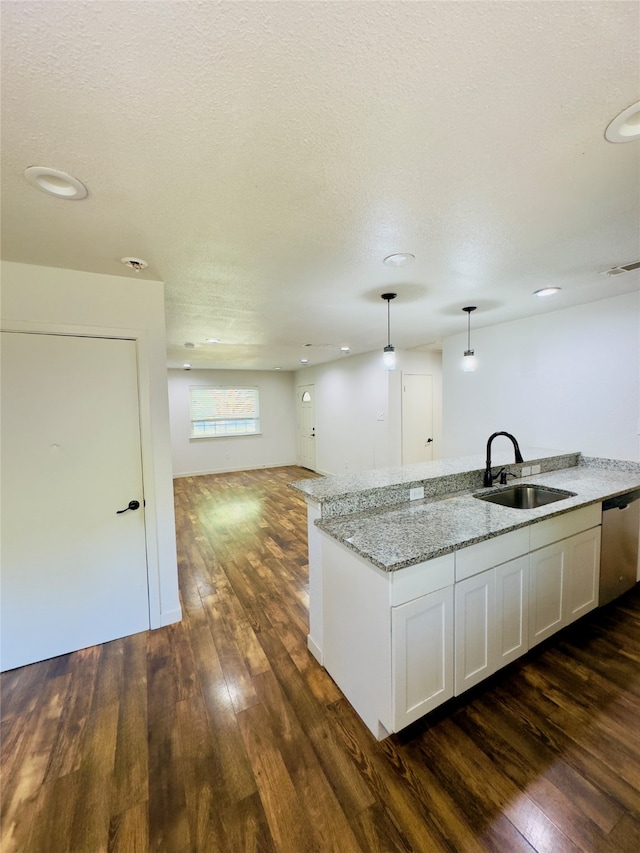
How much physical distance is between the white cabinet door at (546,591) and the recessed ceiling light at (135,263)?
9.40 feet

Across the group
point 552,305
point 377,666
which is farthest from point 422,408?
point 377,666

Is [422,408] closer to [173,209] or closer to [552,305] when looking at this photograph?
[552,305]

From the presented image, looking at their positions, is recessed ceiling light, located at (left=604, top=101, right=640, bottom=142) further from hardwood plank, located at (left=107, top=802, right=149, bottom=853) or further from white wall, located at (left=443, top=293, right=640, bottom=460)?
hardwood plank, located at (left=107, top=802, right=149, bottom=853)

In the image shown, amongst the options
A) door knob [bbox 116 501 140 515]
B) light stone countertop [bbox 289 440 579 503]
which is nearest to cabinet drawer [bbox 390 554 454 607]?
light stone countertop [bbox 289 440 579 503]

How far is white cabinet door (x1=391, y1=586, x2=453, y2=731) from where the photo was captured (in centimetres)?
144

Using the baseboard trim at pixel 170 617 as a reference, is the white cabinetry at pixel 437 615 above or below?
above

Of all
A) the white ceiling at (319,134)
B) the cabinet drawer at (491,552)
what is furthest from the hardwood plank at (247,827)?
the white ceiling at (319,134)

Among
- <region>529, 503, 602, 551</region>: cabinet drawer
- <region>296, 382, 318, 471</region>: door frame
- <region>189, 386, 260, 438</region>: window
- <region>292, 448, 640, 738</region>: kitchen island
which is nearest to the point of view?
<region>292, 448, 640, 738</region>: kitchen island

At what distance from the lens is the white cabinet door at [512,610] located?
69.3 inches

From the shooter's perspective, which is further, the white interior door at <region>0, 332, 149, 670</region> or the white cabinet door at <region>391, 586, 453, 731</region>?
the white interior door at <region>0, 332, 149, 670</region>

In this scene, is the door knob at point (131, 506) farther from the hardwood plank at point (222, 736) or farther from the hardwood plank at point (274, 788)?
the hardwood plank at point (274, 788)

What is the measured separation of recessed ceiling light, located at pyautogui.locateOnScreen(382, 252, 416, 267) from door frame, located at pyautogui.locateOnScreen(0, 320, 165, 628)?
1699mm

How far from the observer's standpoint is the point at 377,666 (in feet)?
4.96

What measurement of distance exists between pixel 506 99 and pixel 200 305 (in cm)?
251
